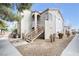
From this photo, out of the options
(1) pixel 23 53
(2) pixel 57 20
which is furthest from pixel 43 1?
(1) pixel 23 53

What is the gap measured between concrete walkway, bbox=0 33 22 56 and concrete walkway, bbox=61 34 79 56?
55cm

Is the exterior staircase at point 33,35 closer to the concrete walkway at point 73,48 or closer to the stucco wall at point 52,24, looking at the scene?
the stucco wall at point 52,24

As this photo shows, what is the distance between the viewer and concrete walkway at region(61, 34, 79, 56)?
2.14 metres

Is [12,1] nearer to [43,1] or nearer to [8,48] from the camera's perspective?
[43,1]

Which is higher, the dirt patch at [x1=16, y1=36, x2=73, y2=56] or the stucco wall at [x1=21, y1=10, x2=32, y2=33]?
the stucco wall at [x1=21, y1=10, x2=32, y2=33]

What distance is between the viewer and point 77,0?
2.14 metres

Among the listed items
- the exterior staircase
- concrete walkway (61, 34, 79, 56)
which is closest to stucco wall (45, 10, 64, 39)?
the exterior staircase

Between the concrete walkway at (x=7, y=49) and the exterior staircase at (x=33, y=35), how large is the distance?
0.18 meters

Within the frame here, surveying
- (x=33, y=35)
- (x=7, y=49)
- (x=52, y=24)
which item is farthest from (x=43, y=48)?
(x=7, y=49)

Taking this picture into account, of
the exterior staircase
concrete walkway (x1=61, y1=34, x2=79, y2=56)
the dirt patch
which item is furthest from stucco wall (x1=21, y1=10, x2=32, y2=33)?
concrete walkway (x1=61, y1=34, x2=79, y2=56)

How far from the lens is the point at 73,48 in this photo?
218 cm

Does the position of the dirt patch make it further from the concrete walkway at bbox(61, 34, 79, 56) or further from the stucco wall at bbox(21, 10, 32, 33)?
the stucco wall at bbox(21, 10, 32, 33)

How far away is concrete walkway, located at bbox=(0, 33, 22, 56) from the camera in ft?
7.13

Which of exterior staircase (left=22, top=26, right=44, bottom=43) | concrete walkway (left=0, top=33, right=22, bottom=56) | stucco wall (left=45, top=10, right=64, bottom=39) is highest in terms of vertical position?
stucco wall (left=45, top=10, right=64, bottom=39)
